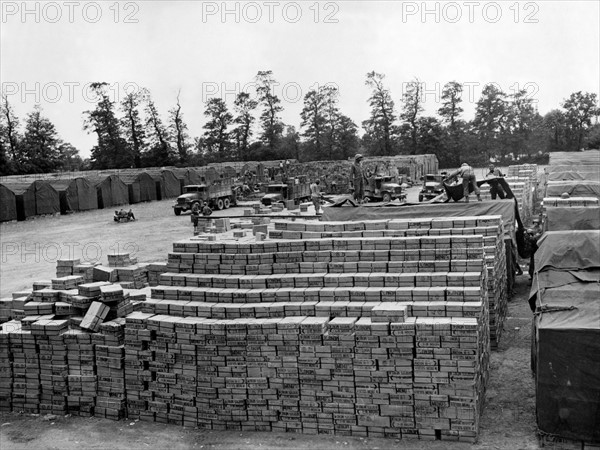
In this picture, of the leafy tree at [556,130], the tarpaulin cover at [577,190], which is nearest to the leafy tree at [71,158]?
the leafy tree at [556,130]

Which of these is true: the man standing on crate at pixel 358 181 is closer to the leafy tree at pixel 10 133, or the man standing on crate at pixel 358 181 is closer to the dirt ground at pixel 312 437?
the dirt ground at pixel 312 437

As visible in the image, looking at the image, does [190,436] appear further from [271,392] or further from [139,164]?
[139,164]

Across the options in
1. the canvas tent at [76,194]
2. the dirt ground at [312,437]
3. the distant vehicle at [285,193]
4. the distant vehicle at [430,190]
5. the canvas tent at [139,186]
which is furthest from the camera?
the canvas tent at [139,186]

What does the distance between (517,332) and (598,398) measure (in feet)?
18.3

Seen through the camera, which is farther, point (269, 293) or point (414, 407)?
point (269, 293)

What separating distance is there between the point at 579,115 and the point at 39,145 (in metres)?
66.3

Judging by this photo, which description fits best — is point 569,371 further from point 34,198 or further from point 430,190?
point 34,198

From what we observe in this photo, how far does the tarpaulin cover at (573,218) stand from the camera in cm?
1506

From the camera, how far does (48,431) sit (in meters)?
9.87

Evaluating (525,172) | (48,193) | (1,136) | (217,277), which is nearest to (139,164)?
(1,136)

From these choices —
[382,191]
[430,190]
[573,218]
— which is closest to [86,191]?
→ [382,191]

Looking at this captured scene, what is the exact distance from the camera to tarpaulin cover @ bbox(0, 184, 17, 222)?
3797 centimetres

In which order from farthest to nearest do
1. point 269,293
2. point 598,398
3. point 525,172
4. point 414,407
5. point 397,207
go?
point 525,172 < point 397,207 < point 269,293 < point 414,407 < point 598,398

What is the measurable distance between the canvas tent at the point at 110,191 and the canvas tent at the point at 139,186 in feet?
1.92
